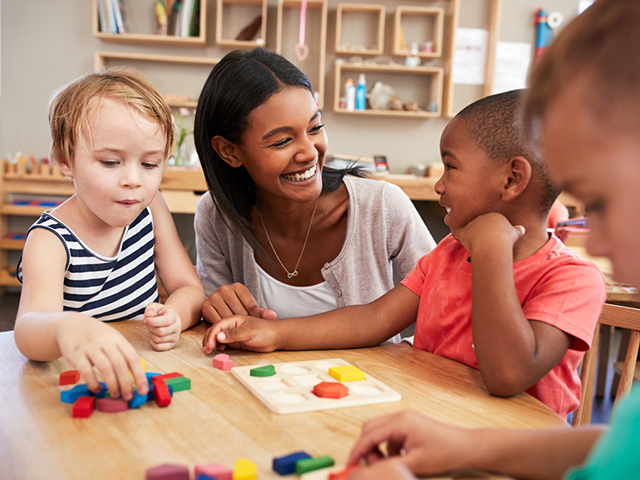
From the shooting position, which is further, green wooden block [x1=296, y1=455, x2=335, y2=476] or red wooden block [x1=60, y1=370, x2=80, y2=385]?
red wooden block [x1=60, y1=370, x2=80, y2=385]

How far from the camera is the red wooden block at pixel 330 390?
0.68 metres

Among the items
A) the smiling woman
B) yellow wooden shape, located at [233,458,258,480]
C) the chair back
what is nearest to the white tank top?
the smiling woman

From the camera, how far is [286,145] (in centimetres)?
129

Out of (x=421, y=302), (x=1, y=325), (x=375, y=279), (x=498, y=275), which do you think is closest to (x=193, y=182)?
(x=1, y=325)

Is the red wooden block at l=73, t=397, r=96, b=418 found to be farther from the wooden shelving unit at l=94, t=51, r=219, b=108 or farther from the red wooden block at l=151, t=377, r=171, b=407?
the wooden shelving unit at l=94, t=51, r=219, b=108

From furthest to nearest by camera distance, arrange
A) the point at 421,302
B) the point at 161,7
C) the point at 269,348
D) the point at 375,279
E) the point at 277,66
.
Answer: the point at 161,7 < the point at 375,279 < the point at 277,66 < the point at 421,302 < the point at 269,348

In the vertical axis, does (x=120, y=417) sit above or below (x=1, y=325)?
above

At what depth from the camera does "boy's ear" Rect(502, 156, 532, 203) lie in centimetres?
92

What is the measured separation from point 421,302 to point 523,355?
315 mm

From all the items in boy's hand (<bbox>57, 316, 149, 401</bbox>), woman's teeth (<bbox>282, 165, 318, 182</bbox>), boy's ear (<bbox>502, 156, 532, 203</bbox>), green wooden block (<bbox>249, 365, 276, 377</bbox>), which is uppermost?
boy's ear (<bbox>502, 156, 532, 203</bbox>)

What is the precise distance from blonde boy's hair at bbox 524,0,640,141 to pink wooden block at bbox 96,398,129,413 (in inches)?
21.8

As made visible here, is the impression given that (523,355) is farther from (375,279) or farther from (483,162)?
(375,279)

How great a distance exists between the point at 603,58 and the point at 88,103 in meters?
0.89

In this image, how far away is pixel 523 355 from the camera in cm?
76
